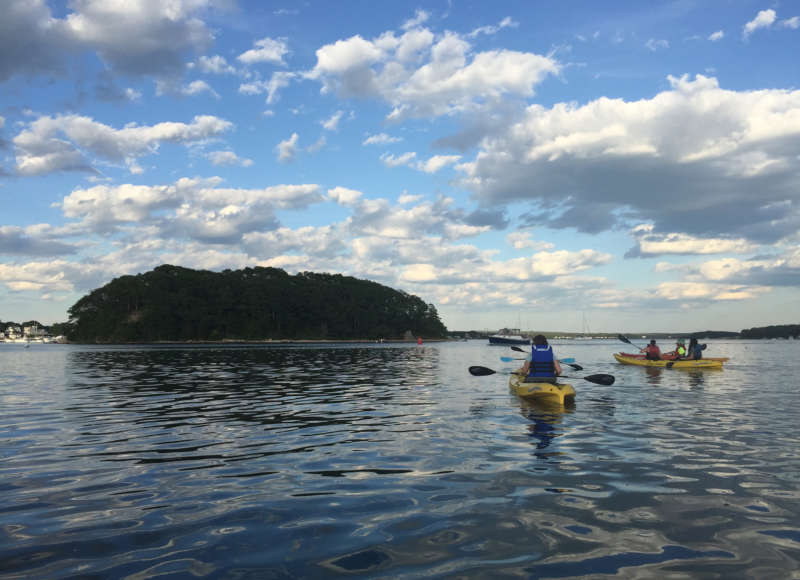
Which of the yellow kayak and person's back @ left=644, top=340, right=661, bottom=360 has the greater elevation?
person's back @ left=644, top=340, right=661, bottom=360

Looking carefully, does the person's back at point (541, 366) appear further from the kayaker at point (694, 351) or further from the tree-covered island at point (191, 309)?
the tree-covered island at point (191, 309)

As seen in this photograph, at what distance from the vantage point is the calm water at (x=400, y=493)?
19.5ft

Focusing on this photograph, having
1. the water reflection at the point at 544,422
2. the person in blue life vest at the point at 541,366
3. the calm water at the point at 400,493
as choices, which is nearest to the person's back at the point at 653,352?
the calm water at the point at 400,493

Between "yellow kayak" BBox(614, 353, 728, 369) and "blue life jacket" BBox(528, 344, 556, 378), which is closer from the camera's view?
"blue life jacket" BBox(528, 344, 556, 378)

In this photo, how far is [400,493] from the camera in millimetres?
8617

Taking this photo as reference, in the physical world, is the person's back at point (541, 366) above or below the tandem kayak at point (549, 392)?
above

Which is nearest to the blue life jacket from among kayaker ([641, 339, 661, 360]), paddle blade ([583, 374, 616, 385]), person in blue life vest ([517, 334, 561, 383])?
person in blue life vest ([517, 334, 561, 383])

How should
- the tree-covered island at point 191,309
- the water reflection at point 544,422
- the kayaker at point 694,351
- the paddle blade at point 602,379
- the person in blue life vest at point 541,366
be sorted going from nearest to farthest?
the water reflection at point 544,422 → the person in blue life vest at point 541,366 → the paddle blade at point 602,379 → the kayaker at point 694,351 → the tree-covered island at point 191,309

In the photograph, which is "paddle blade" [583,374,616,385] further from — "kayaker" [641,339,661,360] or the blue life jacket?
"kayaker" [641,339,661,360]

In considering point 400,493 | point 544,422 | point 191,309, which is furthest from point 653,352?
point 191,309

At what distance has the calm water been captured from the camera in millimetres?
5953

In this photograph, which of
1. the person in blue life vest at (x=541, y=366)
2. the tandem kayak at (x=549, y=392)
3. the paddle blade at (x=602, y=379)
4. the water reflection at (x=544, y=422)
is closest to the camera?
the water reflection at (x=544, y=422)

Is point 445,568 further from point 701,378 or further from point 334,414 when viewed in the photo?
point 701,378

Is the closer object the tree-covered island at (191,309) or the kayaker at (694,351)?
the kayaker at (694,351)
